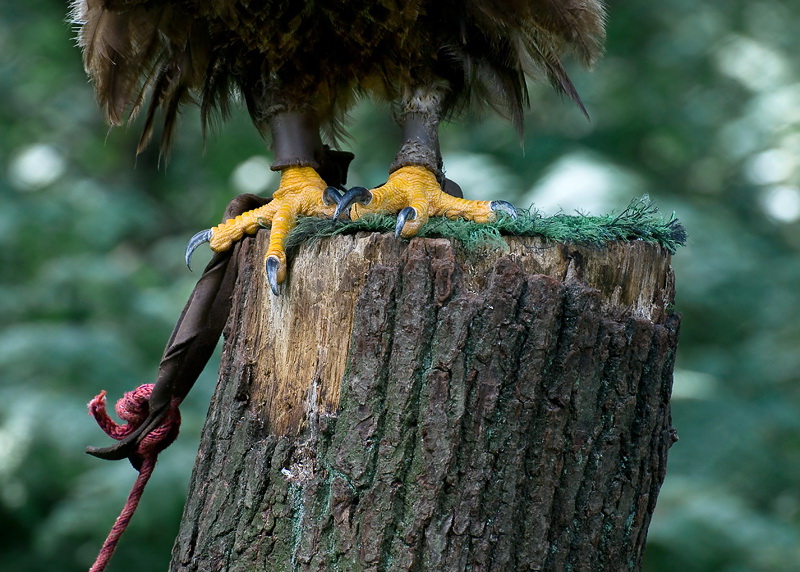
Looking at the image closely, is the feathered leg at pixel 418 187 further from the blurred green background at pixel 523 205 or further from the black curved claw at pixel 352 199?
the blurred green background at pixel 523 205

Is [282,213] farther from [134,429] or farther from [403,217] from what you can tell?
[134,429]

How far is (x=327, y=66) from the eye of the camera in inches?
88.1

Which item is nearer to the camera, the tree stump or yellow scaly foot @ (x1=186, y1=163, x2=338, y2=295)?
the tree stump

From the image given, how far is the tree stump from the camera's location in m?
1.56

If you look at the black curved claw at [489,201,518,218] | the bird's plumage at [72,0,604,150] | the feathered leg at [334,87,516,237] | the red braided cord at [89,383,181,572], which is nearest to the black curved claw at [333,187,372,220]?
the feathered leg at [334,87,516,237]

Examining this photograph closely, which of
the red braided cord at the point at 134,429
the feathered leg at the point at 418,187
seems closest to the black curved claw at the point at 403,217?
the feathered leg at the point at 418,187

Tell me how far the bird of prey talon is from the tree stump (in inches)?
13.7

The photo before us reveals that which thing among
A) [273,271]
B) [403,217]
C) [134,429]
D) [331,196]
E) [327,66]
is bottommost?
[134,429]

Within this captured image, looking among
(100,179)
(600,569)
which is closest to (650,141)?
(100,179)

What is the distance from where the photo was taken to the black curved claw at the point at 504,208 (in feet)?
5.93

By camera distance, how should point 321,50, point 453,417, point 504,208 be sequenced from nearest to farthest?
point 453,417
point 504,208
point 321,50

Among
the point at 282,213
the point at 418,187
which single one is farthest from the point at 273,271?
the point at 418,187

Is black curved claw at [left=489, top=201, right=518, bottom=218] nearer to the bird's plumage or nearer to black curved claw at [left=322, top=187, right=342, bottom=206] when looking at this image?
black curved claw at [left=322, top=187, right=342, bottom=206]

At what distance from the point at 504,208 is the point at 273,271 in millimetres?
494
